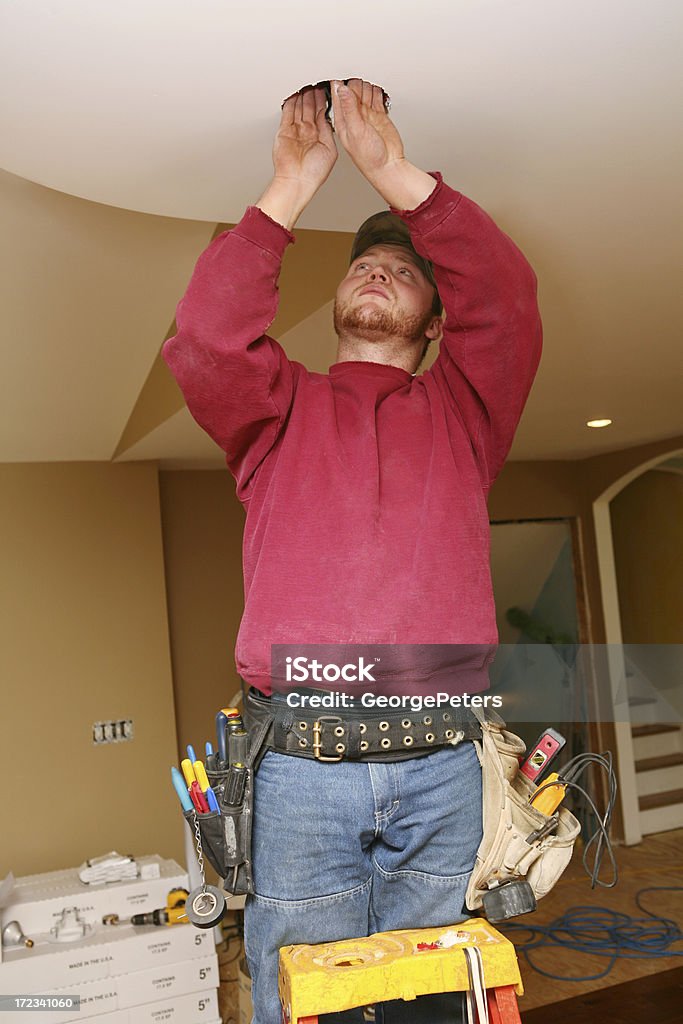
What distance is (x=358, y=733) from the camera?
1227 mm

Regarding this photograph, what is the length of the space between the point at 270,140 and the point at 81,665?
10.2 feet

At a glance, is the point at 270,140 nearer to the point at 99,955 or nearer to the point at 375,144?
the point at 375,144

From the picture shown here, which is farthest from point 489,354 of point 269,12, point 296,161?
point 269,12

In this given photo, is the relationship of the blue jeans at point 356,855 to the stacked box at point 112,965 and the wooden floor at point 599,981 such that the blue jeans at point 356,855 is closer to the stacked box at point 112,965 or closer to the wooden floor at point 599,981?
the stacked box at point 112,965

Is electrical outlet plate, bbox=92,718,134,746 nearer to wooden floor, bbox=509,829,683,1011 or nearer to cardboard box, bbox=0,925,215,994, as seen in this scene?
cardboard box, bbox=0,925,215,994

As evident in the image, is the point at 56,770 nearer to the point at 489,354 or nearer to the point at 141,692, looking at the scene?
the point at 141,692

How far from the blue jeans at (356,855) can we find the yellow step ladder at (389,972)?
0.05 m

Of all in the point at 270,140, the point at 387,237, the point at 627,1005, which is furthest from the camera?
the point at 627,1005

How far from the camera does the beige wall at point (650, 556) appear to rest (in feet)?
19.2

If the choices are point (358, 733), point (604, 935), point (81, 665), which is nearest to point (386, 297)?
point (358, 733)

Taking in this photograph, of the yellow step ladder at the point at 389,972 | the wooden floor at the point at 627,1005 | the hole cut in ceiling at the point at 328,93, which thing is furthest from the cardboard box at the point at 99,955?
the hole cut in ceiling at the point at 328,93

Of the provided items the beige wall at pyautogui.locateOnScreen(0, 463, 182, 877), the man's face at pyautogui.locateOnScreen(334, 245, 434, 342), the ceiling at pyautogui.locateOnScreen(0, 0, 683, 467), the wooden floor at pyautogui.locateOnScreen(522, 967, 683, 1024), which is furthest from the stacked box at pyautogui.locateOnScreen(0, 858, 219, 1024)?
the man's face at pyautogui.locateOnScreen(334, 245, 434, 342)

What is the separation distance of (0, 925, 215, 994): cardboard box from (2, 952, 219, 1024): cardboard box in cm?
2

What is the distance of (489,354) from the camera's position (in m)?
1.35
